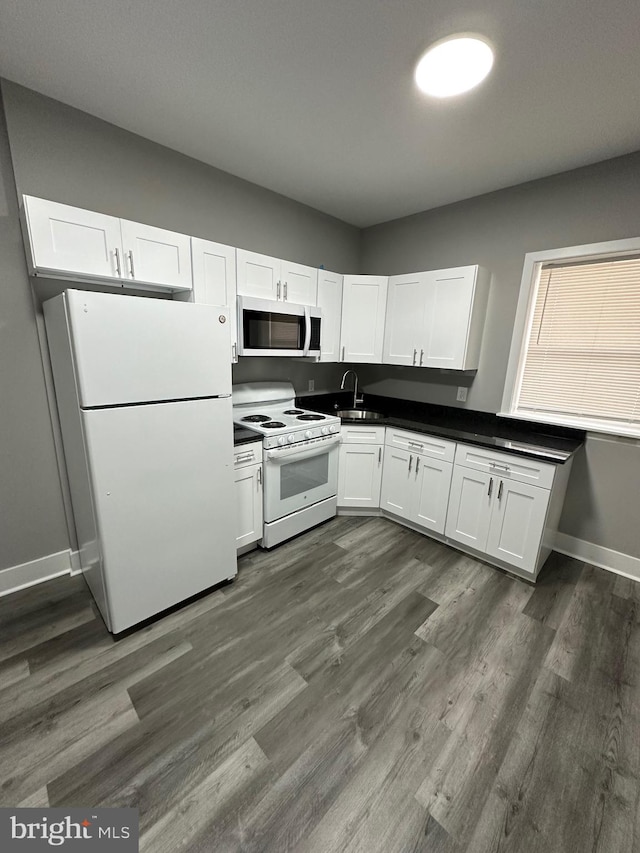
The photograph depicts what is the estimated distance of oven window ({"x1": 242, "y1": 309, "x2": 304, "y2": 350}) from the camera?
8.06ft

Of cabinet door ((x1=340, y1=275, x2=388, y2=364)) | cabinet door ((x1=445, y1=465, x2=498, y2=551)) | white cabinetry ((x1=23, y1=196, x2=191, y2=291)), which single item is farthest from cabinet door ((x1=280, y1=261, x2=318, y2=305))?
cabinet door ((x1=445, y1=465, x2=498, y2=551))

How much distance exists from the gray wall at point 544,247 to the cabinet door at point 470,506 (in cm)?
74

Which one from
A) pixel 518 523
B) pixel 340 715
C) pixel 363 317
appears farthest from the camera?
pixel 363 317

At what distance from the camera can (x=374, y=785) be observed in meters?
1.26

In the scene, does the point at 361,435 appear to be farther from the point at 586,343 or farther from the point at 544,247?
the point at 544,247

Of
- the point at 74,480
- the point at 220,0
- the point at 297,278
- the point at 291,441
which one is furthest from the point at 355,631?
the point at 220,0

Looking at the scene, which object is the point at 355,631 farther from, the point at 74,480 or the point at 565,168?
the point at 565,168

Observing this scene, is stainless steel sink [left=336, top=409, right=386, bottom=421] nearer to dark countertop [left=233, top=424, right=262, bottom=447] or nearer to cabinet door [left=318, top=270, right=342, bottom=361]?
cabinet door [left=318, top=270, right=342, bottom=361]

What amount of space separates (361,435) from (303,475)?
668 millimetres

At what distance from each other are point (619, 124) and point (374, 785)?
335 cm

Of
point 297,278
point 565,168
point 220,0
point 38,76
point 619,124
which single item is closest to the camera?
point 220,0

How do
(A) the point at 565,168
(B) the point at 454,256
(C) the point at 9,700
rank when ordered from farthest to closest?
(B) the point at 454,256 < (A) the point at 565,168 < (C) the point at 9,700

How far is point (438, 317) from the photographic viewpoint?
9.56ft

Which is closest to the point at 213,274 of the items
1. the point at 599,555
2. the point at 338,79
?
the point at 338,79
